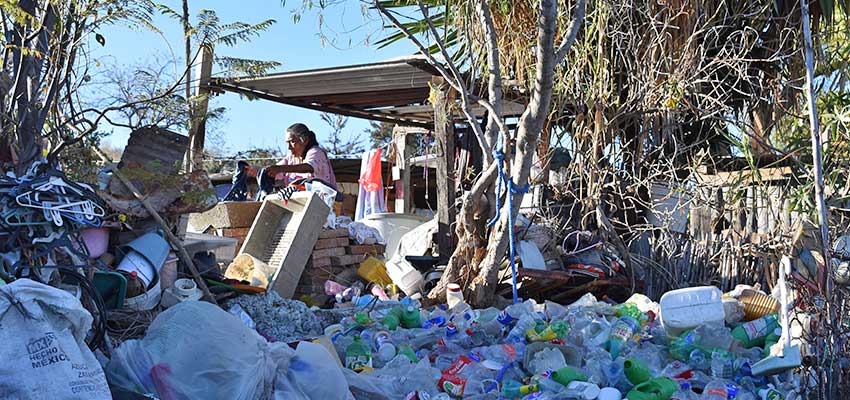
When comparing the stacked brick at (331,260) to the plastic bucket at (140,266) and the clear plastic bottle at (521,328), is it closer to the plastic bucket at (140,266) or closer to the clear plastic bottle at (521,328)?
the plastic bucket at (140,266)

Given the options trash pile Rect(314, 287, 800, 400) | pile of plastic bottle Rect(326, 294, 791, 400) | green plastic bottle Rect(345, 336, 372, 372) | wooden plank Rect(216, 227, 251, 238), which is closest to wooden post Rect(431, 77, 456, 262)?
trash pile Rect(314, 287, 800, 400)

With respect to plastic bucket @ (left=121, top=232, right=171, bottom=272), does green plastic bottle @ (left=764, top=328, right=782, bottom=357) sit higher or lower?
lower

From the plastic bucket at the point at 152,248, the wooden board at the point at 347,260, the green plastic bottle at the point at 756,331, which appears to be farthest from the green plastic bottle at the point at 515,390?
the wooden board at the point at 347,260

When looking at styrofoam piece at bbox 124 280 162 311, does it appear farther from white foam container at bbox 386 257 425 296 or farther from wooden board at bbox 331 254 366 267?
wooden board at bbox 331 254 366 267

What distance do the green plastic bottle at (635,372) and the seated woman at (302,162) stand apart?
3.91m

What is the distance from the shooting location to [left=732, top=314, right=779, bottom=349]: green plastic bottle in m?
4.74

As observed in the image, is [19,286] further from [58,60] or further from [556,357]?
[556,357]

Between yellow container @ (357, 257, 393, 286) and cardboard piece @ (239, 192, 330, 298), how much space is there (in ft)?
1.90

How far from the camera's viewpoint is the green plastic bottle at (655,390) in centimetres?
372

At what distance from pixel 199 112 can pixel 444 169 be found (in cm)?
240

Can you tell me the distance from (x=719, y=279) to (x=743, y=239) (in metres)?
0.35

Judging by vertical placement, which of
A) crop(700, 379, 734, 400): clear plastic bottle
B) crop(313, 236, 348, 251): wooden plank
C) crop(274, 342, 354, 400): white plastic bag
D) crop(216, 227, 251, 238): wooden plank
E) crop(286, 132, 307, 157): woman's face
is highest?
crop(286, 132, 307, 157): woman's face

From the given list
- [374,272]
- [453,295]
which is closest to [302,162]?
[374,272]

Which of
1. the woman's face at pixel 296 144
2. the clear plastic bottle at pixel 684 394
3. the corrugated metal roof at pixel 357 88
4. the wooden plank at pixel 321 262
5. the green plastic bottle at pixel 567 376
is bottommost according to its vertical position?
the clear plastic bottle at pixel 684 394
